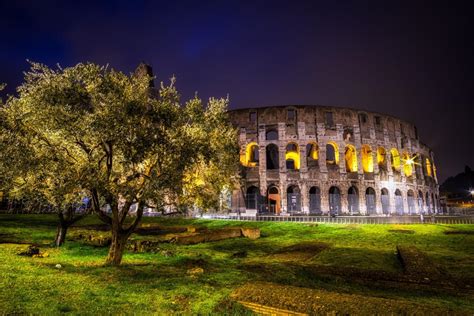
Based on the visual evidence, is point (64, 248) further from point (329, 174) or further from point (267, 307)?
point (329, 174)

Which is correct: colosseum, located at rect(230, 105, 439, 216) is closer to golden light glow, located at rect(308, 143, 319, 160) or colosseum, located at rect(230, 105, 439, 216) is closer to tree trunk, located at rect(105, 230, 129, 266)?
golden light glow, located at rect(308, 143, 319, 160)

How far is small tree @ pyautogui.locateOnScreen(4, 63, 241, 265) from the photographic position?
27.2 ft

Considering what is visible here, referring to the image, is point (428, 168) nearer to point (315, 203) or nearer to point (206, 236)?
point (315, 203)

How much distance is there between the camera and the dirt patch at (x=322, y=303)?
15.7 ft

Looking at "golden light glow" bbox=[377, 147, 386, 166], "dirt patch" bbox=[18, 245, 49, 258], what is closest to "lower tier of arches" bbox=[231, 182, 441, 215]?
"golden light glow" bbox=[377, 147, 386, 166]

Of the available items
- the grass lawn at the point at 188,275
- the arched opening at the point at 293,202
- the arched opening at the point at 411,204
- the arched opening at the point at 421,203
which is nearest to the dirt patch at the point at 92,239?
the grass lawn at the point at 188,275

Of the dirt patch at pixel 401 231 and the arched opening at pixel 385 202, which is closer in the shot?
the dirt patch at pixel 401 231

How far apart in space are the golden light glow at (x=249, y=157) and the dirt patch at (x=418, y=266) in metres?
24.2

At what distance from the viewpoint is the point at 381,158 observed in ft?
126

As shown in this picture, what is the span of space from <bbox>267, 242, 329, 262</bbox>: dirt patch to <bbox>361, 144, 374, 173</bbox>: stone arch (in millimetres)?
24533

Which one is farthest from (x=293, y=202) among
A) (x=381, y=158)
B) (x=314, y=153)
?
(x=381, y=158)

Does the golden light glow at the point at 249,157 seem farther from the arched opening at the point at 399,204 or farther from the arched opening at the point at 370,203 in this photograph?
the arched opening at the point at 399,204

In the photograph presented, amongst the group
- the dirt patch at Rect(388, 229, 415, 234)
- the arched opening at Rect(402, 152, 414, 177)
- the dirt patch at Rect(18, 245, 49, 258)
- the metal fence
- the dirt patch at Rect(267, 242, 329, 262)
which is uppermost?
the arched opening at Rect(402, 152, 414, 177)

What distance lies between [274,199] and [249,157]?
6.00 meters
